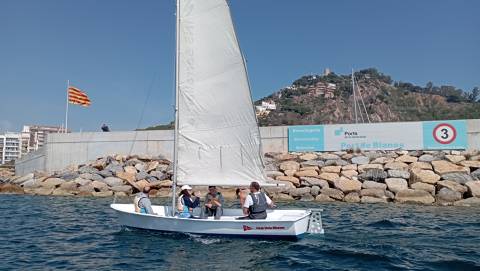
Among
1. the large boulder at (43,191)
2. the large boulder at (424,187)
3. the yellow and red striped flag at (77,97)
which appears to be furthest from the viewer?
the yellow and red striped flag at (77,97)

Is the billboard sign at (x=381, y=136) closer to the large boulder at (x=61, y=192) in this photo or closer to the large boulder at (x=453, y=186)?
the large boulder at (x=453, y=186)

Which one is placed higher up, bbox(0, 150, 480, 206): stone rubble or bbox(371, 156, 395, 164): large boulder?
bbox(371, 156, 395, 164): large boulder

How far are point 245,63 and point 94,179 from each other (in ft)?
68.1

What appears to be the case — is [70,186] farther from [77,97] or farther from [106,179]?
[77,97]

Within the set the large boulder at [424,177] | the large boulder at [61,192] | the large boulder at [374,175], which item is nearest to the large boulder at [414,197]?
the large boulder at [424,177]

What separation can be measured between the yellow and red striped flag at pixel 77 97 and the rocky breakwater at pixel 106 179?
25.5 feet

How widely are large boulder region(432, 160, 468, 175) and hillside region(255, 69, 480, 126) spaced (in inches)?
2483

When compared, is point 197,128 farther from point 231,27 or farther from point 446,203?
point 446,203

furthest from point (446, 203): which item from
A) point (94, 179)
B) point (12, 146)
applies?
point (12, 146)

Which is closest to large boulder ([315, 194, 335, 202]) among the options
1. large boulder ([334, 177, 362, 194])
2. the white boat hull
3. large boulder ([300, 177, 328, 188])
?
large boulder ([300, 177, 328, 188])

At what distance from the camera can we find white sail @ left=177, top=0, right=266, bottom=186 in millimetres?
13734

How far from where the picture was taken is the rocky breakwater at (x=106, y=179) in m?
28.7

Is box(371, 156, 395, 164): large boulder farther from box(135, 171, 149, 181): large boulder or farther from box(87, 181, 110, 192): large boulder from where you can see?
box(87, 181, 110, 192): large boulder

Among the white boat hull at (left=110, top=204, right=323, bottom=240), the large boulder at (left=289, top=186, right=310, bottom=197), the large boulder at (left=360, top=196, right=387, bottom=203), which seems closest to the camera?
the white boat hull at (left=110, top=204, right=323, bottom=240)
